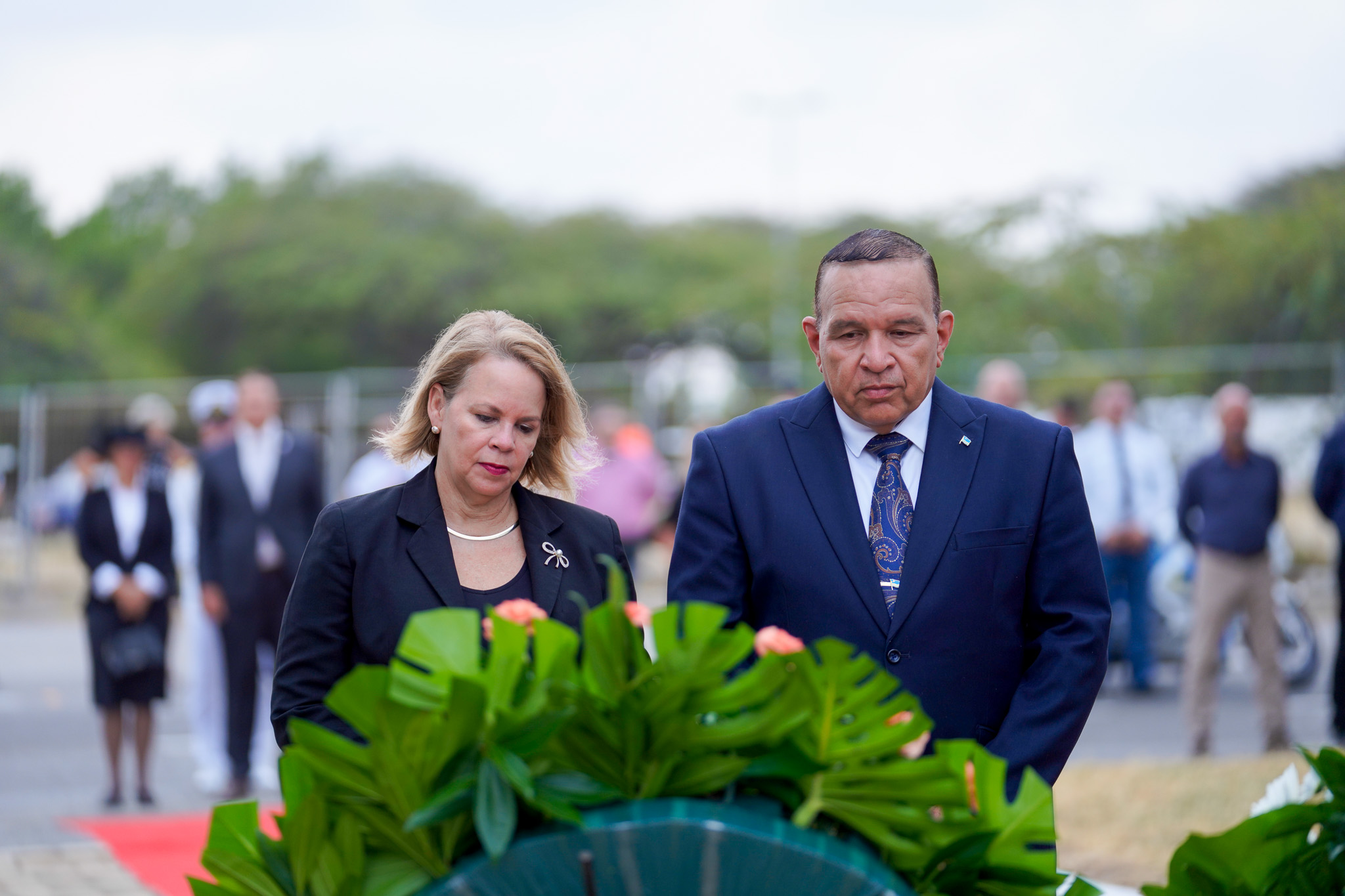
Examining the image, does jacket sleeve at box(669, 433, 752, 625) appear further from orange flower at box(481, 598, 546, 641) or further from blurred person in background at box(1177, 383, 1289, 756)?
blurred person in background at box(1177, 383, 1289, 756)

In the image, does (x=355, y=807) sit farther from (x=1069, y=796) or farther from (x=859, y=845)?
(x=1069, y=796)

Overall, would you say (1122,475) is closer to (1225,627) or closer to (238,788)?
(1225,627)

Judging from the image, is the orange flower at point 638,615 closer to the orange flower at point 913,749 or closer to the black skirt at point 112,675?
the orange flower at point 913,749

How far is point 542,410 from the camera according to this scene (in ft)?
10.9

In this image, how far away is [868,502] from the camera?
3133 millimetres

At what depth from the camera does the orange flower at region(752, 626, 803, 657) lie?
1858 mm

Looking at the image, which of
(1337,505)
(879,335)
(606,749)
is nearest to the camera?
(606,749)

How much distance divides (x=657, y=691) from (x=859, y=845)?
30cm

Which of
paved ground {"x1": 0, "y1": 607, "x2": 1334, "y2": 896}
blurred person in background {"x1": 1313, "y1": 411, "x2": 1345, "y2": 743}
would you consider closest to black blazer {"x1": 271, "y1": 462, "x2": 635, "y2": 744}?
paved ground {"x1": 0, "y1": 607, "x2": 1334, "y2": 896}

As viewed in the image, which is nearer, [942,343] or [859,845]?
[859,845]

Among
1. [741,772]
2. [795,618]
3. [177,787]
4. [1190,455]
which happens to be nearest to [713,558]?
[795,618]

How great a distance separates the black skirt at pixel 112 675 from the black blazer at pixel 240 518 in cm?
53

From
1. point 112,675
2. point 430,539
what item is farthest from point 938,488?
point 112,675

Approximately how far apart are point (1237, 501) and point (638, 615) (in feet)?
Answer: 27.4
